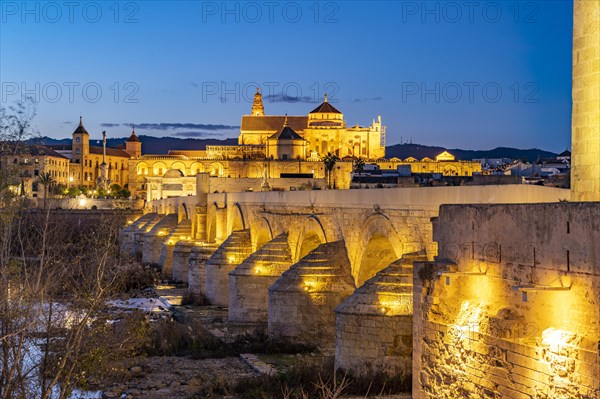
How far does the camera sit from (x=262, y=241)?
23.0 m

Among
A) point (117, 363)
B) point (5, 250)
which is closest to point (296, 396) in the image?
point (117, 363)

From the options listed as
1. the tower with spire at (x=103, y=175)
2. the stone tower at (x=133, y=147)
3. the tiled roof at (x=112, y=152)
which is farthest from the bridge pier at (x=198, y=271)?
the stone tower at (x=133, y=147)

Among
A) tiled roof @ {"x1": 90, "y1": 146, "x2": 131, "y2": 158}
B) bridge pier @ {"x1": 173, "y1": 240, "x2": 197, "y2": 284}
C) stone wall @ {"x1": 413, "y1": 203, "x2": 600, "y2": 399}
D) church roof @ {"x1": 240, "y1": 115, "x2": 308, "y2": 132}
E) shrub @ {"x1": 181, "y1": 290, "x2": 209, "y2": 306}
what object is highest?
church roof @ {"x1": 240, "y1": 115, "x2": 308, "y2": 132}

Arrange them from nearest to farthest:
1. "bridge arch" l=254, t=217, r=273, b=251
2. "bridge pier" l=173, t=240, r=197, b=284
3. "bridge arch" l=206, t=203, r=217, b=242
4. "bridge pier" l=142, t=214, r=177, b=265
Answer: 1. "bridge arch" l=254, t=217, r=273, b=251
2. "bridge pier" l=173, t=240, r=197, b=284
3. "bridge arch" l=206, t=203, r=217, b=242
4. "bridge pier" l=142, t=214, r=177, b=265

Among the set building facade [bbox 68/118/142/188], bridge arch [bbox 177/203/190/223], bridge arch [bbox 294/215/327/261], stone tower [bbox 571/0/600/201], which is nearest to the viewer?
stone tower [bbox 571/0/600/201]

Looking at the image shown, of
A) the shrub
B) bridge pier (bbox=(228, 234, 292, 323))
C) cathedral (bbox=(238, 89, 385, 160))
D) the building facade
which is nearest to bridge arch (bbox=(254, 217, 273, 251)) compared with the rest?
bridge pier (bbox=(228, 234, 292, 323))

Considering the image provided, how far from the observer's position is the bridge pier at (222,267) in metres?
22.8

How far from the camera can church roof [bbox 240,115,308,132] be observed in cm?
10319

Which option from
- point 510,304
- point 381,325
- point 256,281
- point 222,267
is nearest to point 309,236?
point 256,281

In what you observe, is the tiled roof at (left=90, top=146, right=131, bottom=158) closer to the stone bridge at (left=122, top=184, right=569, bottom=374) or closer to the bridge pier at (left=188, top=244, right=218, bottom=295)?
the bridge pier at (left=188, top=244, right=218, bottom=295)

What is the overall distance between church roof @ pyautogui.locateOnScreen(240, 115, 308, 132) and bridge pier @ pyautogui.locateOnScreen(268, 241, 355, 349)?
287 ft

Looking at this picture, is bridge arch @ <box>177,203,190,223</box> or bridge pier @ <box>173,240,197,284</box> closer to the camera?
bridge pier @ <box>173,240,197,284</box>

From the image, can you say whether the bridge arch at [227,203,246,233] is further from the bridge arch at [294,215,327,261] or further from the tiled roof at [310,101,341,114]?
the tiled roof at [310,101,341,114]

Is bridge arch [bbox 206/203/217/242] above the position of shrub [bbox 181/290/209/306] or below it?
above
